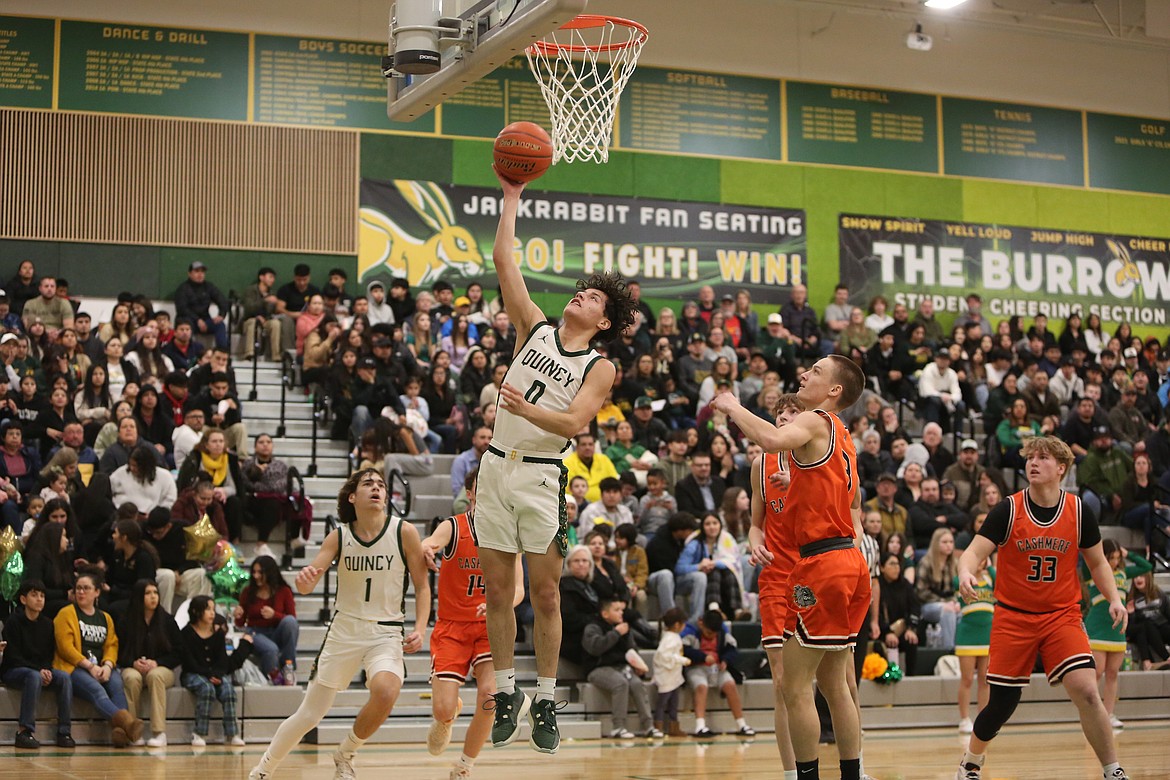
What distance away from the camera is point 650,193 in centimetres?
2139

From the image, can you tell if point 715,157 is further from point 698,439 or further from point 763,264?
point 698,439

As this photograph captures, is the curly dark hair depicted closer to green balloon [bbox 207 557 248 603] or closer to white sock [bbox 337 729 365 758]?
white sock [bbox 337 729 365 758]

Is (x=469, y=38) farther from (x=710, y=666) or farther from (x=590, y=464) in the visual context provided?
(x=590, y=464)

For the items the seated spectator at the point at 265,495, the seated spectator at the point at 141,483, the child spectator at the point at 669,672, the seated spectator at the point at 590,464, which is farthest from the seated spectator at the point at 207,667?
the seated spectator at the point at 590,464

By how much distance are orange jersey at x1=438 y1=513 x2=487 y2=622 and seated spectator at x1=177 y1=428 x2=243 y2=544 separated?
4.79 m

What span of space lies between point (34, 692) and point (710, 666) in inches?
224

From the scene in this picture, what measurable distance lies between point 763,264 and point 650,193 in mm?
2128

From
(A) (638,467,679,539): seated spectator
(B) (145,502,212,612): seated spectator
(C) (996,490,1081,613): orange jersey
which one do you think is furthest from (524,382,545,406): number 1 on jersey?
(A) (638,467,679,539): seated spectator

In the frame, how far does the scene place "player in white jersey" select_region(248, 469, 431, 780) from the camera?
7988 millimetres

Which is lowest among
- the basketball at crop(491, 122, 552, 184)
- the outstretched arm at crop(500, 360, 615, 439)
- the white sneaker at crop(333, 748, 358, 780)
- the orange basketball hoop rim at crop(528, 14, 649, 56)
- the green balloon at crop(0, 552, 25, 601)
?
the white sneaker at crop(333, 748, 358, 780)

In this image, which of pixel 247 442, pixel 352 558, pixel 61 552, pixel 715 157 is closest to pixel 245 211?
pixel 247 442

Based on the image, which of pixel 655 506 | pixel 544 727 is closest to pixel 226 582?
pixel 655 506

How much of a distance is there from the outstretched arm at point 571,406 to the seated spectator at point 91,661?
6.14 meters

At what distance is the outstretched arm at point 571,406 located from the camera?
5.96 meters
